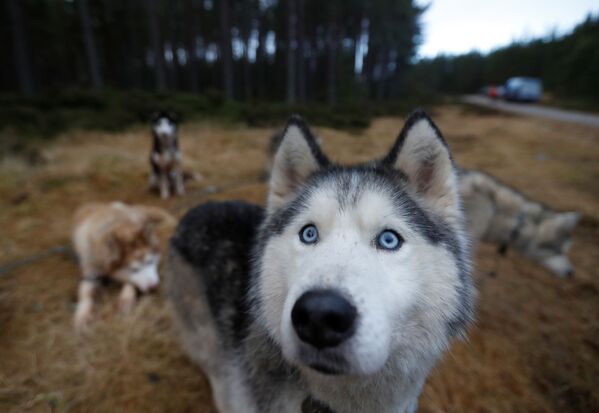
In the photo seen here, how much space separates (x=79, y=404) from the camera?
95.6 inches

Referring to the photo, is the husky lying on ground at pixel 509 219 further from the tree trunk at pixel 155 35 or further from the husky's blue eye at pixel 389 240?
the tree trunk at pixel 155 35

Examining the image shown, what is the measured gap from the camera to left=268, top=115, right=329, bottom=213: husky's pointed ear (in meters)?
1.80

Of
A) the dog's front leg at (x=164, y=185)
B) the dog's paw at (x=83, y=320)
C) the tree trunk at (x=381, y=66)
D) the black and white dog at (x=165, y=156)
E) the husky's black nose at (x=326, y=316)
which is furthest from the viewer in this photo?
the tree trunk at (x=381, y=66)

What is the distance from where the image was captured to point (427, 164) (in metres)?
1.73

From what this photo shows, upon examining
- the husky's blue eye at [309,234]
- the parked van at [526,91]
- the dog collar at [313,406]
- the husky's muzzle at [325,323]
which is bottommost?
the dog collar at [313,406]

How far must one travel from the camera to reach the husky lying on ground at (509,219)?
527 cm

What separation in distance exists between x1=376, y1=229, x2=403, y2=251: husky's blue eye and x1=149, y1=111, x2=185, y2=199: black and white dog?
6.27 meters

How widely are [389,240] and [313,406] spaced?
941 millimetres

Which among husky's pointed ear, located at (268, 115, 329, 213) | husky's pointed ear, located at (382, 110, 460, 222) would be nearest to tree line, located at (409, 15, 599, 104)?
husky's pointed ear, located at (382, 110, 460, 222)

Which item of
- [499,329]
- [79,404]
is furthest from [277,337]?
[499,329]

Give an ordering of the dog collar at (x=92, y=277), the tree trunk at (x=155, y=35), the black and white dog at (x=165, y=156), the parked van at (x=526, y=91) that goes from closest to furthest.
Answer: the dog collar at (x=92, y=277) → the black and white dog at (x=165, y=156) → the tree trunk at (x=155, y=35) → the parked van at (x=526, y=91)

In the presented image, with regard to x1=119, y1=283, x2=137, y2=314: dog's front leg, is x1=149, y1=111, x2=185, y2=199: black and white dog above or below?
above

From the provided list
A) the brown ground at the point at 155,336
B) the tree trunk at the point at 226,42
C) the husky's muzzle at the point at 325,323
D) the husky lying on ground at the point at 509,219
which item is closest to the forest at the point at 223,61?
the tree trunk at the point at 226,42

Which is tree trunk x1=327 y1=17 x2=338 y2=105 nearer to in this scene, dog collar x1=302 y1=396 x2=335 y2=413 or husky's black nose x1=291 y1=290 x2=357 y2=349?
dog collar x1=302 y1=396 x2=335 y2=413
